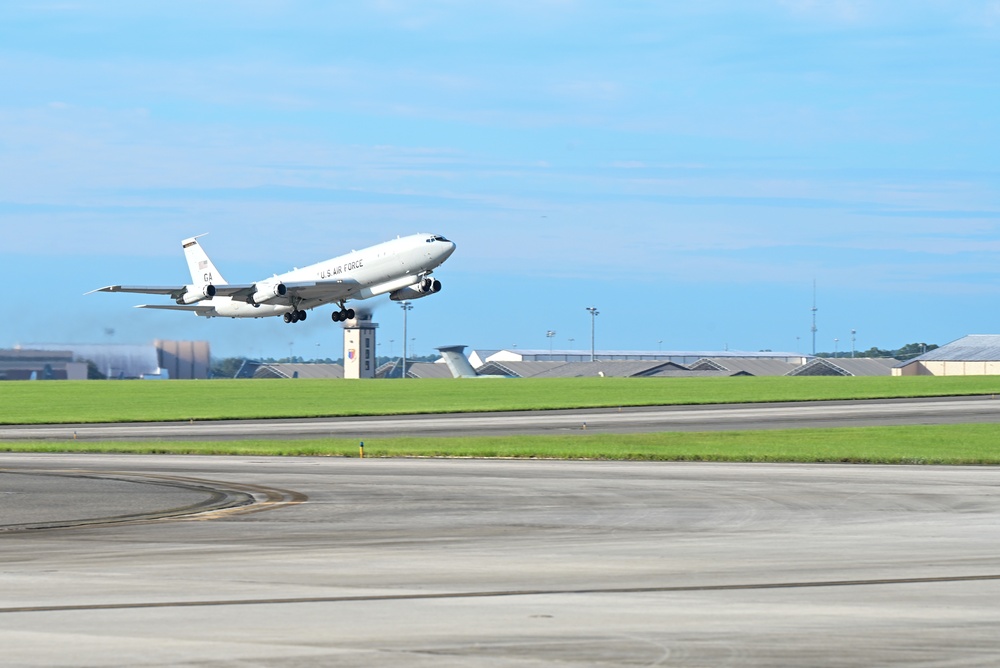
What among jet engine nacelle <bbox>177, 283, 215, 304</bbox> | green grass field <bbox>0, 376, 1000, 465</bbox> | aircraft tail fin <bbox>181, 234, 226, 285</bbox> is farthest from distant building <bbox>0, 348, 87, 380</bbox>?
jet engine nacelle <bbox>177, 283, 215, 304</bbox>

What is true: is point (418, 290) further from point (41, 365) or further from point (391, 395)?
point (41, 365)

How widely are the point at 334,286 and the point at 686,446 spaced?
103 feet

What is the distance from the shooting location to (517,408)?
92938 mm

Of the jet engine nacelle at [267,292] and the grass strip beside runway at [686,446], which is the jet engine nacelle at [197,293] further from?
the grass strip beside runway at [686,446]

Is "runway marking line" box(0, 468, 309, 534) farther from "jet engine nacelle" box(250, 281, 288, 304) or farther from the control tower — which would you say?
the control tower

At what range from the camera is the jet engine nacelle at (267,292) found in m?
84.6

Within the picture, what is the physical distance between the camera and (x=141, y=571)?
1930 cm

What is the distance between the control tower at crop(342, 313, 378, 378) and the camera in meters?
180

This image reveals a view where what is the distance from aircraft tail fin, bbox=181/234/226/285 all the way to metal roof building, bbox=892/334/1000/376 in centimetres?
10914

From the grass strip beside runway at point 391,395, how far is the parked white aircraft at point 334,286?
24.3 feet

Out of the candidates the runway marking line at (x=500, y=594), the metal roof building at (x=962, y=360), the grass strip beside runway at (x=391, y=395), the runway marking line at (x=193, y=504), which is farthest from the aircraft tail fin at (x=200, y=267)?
the metal roof building at (x=962, y=360)

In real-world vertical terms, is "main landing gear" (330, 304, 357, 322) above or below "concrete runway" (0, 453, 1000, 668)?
above

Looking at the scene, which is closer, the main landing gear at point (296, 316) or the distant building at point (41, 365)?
the main landing gear at point (296, 316)

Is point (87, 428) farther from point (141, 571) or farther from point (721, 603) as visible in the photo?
point (721, 603)
